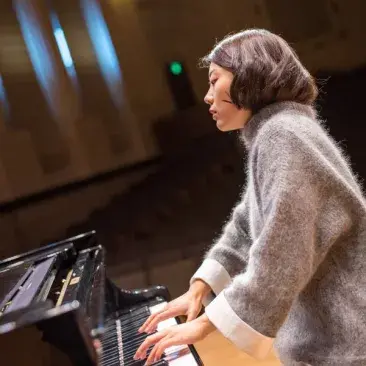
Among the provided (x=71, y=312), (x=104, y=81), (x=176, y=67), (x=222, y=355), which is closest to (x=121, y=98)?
(x=104, y=81)

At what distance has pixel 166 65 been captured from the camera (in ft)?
10.8

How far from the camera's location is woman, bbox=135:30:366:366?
103cm

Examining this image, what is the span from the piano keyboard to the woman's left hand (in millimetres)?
106

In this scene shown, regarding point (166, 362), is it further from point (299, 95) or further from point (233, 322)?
point (299, 95)

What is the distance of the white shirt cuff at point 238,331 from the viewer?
1048 mm

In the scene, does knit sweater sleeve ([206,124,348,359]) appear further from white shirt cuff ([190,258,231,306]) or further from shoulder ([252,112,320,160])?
white shirt cuff ([190,258,231,306])

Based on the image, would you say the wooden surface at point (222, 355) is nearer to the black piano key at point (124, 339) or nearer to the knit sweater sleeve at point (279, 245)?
the black piano key at point (124, 339)

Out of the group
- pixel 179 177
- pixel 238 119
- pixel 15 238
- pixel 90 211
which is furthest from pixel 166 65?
pixel 238 119

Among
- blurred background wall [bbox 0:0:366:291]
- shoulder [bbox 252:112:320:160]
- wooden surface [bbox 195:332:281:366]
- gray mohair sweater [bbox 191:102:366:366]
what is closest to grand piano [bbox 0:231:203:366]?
gray mohair sweater [bbox 191:102:366:366]

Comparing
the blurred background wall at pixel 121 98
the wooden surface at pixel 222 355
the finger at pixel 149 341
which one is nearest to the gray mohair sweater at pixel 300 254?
the finger at pixel 149 341

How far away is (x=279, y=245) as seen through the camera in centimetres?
103

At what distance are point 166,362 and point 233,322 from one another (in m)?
0.24

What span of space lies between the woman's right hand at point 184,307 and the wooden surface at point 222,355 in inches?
51.4

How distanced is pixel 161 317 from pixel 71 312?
0.51 meters
